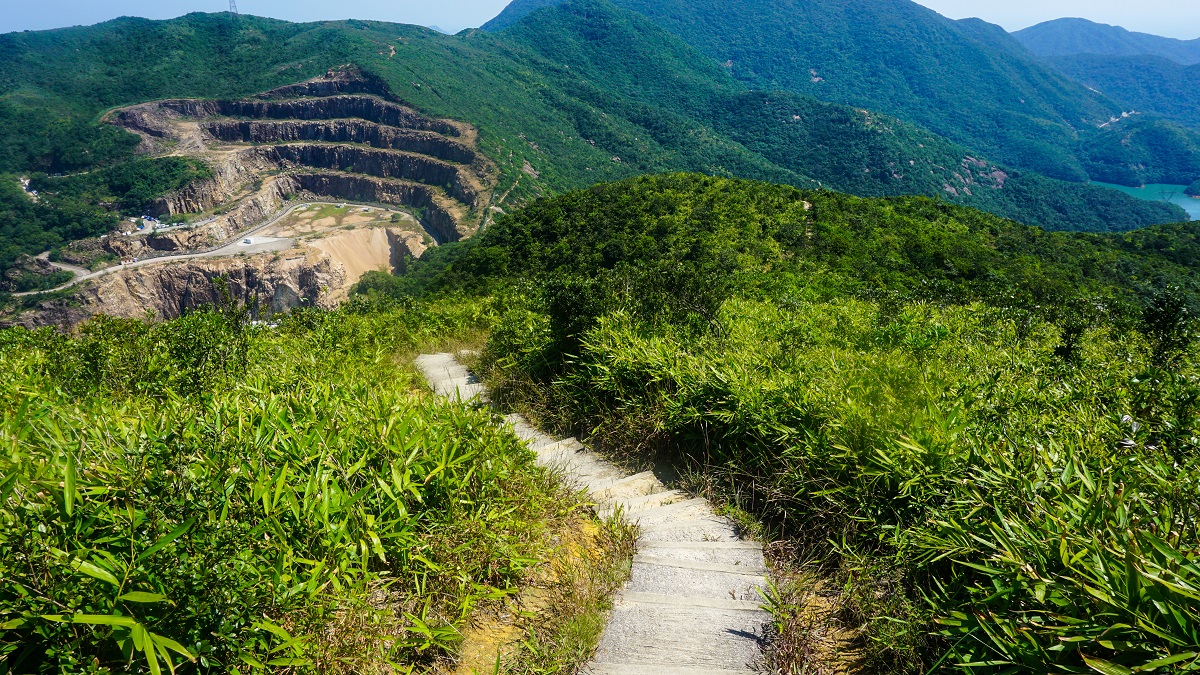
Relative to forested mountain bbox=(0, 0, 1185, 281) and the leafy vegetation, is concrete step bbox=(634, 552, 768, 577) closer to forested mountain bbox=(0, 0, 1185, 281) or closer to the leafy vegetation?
the leafy vegetation

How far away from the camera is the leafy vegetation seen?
210 centimetres

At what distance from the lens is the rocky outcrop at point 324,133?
97875 mm

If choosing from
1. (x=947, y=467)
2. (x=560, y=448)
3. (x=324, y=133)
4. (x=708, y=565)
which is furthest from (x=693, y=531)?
(x=324, y=133)

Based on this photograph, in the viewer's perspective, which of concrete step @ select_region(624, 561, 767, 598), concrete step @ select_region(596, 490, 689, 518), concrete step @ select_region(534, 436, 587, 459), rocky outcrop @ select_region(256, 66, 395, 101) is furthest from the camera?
rocky outcrop @ select_region(256, 66, 395, 101)

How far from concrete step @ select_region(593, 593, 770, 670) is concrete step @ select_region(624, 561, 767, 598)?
0.07m

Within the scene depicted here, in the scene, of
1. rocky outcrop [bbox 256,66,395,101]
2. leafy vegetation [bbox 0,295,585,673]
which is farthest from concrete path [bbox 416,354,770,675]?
rocky outcrop [bbox 256,66,395,101]

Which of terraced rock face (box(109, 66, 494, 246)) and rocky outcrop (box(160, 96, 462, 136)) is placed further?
rocky outcrop (box(160, 96, 462, 136))

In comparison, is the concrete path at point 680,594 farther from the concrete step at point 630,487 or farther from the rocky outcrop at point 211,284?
the rocky outcrop at point 211,284

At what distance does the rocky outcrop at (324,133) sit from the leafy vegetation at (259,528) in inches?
4005

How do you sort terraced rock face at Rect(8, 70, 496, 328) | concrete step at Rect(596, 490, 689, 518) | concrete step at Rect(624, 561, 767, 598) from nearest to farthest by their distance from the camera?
1. concrete step at Rect(624, 561, 767, 598)
2. concrete step at Rect(596, 490, 689, 518)
3. terraced rock face at Rect(8, 70, 496, 328)

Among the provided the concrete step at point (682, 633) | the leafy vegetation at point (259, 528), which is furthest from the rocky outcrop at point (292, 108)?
the concrete step at point (682, 633)

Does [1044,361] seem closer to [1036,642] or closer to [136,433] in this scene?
[1036,642]

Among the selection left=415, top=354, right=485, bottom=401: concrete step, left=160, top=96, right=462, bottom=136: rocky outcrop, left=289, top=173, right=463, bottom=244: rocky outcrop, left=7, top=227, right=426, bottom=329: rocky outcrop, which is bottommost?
left=7, top=227, right=426, bottom=329: rocky outcrop

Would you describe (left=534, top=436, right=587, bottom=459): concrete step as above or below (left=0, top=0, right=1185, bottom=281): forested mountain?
below
